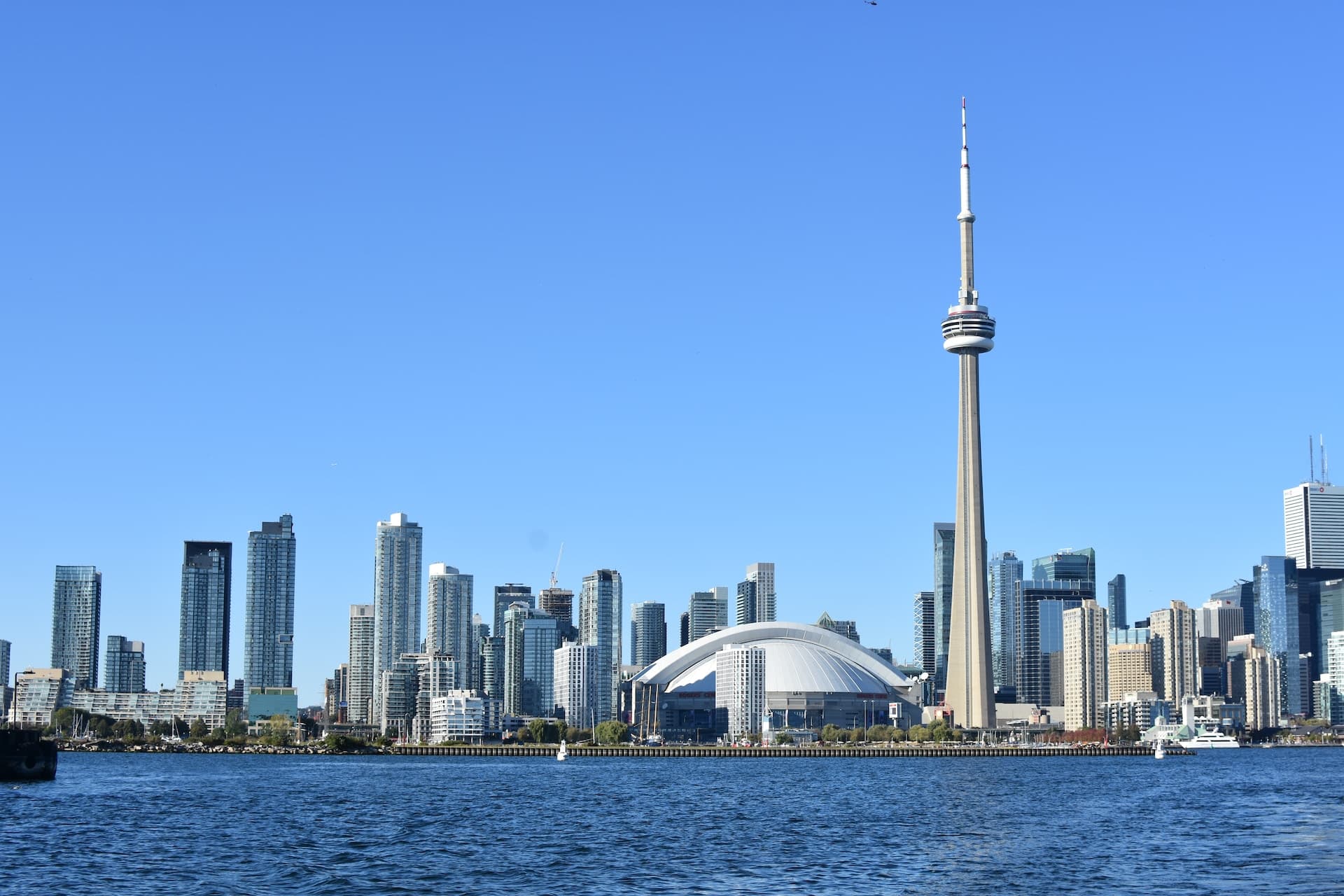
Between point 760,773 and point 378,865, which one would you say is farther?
point 760,773

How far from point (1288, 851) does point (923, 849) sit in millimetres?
15371

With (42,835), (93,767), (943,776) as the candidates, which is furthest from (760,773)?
(42,835)

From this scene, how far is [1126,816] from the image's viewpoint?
94625 mm

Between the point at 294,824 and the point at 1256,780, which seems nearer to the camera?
the point at 294,824

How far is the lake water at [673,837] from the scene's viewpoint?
203ft

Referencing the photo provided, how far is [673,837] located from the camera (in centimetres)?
8119

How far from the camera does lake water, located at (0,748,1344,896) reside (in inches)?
2438

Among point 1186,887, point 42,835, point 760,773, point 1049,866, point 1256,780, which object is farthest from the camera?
point 760,773

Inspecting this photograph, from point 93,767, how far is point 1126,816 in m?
124

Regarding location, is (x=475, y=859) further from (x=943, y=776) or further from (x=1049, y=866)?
(x=943, y=776)

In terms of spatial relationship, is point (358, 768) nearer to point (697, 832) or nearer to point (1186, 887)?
point (697, 832)

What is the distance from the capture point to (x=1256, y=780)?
145 metres

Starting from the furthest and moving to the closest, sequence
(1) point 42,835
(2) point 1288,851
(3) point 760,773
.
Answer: (3) point 760,773, (1) point 42,835, (2) point 1288,851

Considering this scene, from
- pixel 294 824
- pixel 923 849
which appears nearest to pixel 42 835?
pixel 294 824
